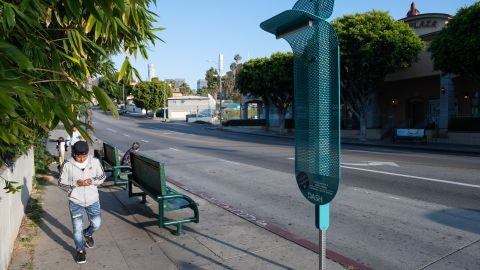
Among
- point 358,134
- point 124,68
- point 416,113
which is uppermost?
point 124,68

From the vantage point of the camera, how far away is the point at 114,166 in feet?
37.0

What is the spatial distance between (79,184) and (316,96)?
140 inches

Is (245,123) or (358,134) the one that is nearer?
(358,134)

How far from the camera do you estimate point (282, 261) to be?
5.48 metres

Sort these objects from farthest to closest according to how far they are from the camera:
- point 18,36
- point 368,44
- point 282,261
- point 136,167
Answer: point 368,44 → point 136,167 → point 282,261 → point 18,36

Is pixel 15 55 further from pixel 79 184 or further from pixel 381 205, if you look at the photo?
pixel 381 205

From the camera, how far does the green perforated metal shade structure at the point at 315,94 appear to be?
352 centimetres

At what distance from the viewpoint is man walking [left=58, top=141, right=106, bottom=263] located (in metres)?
5.61

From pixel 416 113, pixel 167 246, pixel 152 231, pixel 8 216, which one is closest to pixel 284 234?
pixel 167 246

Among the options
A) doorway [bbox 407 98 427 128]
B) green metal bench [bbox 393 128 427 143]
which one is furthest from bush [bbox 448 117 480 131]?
doorway [bbox 407 98 427 128]

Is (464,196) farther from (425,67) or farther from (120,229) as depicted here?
(425,67)

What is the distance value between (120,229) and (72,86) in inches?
209

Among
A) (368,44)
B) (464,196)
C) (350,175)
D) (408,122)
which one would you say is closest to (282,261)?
(464,196)

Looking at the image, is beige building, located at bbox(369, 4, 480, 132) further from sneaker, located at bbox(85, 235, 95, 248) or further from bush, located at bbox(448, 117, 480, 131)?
sneaker, located at bbox(85, 235, 95, 248)
